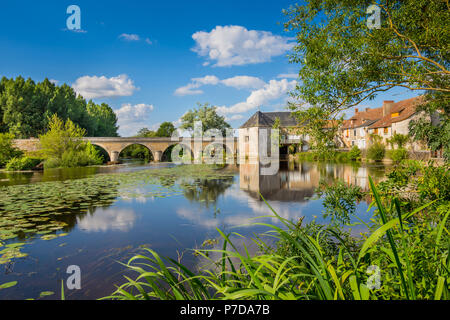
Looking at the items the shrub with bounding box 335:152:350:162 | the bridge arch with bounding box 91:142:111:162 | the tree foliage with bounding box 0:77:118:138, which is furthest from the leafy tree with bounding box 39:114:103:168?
the shrub with bounding box 335:152:350:162

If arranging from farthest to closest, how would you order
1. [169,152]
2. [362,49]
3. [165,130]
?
1. [165,130]
2. [169,152]
3. [362,49]

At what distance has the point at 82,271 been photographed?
15.5 feet

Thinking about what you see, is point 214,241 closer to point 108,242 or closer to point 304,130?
point 108,242

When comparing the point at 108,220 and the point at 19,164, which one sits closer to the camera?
the point at 108,220

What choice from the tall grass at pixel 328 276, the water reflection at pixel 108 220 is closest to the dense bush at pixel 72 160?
the water reflection at pixel 108 220

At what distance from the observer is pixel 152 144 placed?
42.2 m

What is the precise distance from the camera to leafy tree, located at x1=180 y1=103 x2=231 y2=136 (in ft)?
159

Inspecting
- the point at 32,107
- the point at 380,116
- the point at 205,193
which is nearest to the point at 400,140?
the point at 380,116

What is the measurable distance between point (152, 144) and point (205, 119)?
11.3 m

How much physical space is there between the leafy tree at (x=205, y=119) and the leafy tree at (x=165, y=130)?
17.6 meters

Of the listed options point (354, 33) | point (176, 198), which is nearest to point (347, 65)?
point (354, 33)

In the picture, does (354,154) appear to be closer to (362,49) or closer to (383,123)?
(383,123)

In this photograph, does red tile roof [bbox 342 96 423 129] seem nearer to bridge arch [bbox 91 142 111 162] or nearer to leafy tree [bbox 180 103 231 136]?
leafy tree [bbox 180 103 231 136]

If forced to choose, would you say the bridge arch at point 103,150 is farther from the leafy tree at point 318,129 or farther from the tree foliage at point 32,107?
the leafy tree at point 318,129
